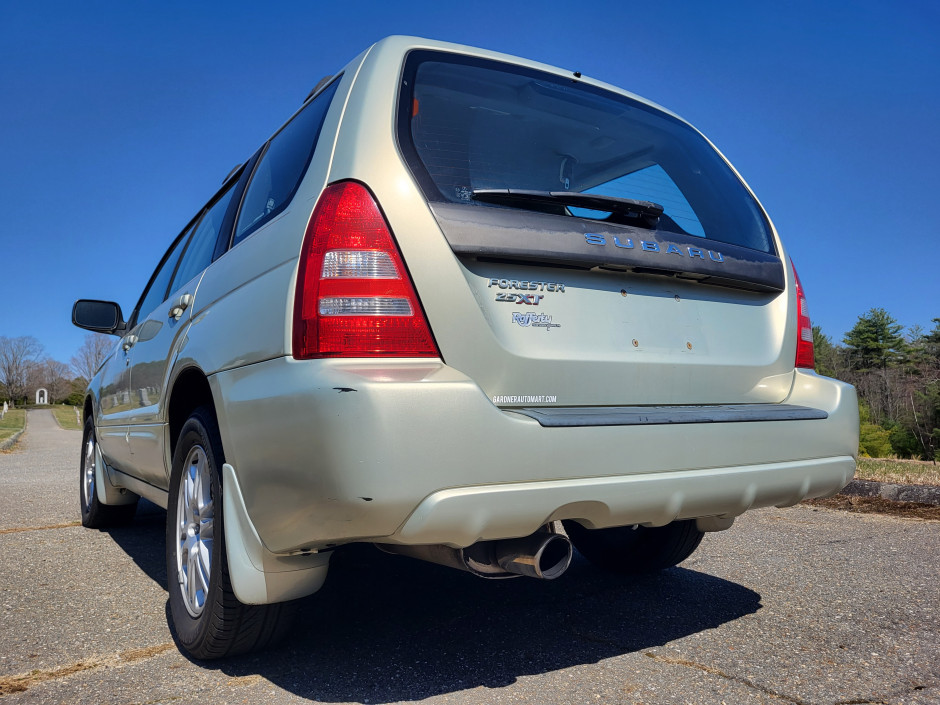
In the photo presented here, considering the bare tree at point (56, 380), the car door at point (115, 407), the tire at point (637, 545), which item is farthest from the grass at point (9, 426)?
the bare tree at point (56, 380)

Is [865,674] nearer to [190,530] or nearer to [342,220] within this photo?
[342,220]

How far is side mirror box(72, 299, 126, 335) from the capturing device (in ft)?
16.0

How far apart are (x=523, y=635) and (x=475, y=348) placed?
1.21m

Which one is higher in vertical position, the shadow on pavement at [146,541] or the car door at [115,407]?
the car door at [115,407]

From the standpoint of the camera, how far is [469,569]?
79.8 inches

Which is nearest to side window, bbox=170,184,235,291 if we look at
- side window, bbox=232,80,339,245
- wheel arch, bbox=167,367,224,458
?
side window, bbox=232,80,339,245

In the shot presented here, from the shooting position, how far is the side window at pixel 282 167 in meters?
2.31

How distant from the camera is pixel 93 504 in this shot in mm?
4887

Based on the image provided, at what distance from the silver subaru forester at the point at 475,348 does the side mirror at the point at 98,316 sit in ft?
8.27

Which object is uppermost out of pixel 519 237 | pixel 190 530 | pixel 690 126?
pixel 690 126

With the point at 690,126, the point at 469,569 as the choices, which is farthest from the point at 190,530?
the point at 690,126

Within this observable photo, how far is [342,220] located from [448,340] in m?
0.41

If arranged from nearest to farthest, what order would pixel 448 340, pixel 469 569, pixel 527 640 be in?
pixel 448 340
pixel 469 569
pixel 527 640

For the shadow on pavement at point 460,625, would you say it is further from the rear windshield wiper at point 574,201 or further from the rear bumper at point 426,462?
the rear windshield wiper at point 574,201
